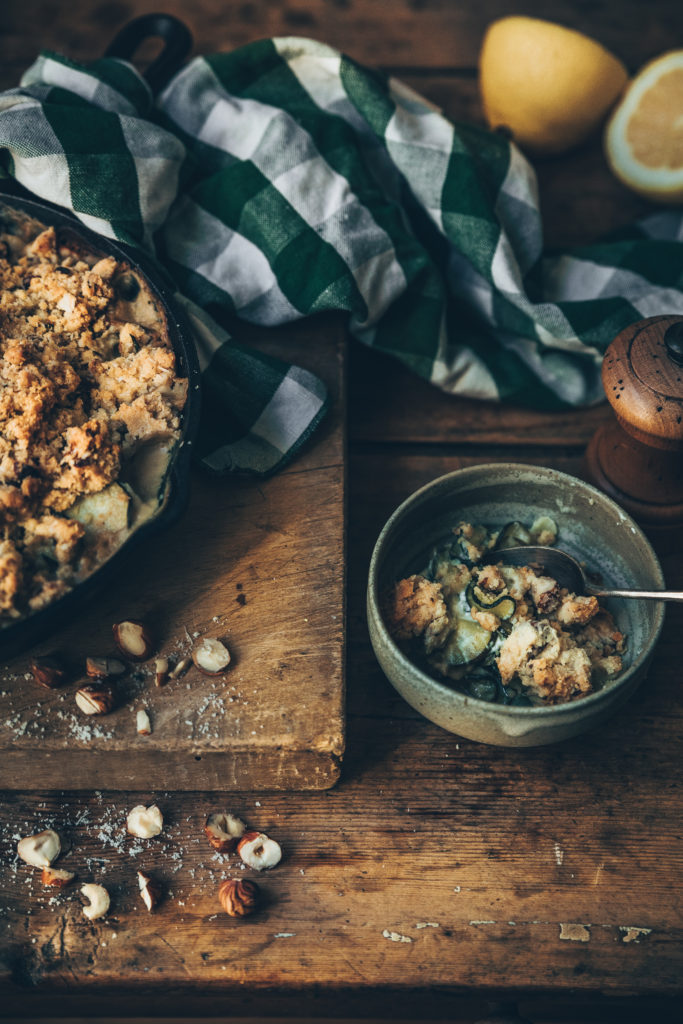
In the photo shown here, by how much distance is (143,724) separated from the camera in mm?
935

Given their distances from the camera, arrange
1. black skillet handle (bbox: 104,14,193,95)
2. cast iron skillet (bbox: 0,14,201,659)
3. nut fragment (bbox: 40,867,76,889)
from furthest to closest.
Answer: black skillet handle (bbox: 104,14,193,95)
nut fragment (bbox: 40,867,76,889)
cast iron skillet (bbox: 0,14,201,659)

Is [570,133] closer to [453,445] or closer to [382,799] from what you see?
[453,445]

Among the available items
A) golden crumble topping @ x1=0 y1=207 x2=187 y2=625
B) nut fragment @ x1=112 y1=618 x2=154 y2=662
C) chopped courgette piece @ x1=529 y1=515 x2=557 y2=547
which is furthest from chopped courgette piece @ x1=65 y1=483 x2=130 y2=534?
chopped courgette piece @ x1=529 y1=515 x2=557 y2=547

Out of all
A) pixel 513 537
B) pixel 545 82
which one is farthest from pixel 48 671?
pixel 545 82

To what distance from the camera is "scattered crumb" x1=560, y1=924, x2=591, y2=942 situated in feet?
3.11

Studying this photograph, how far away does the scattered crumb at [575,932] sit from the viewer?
0.95m

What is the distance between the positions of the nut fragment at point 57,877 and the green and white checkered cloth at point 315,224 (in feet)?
1.70

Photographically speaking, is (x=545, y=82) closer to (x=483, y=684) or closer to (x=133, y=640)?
(x=483, y=684)

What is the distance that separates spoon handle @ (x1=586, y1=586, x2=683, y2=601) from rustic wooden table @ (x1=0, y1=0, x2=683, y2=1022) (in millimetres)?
174

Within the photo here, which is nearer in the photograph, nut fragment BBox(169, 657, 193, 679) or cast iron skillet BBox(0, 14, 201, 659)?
cast iron skillet BBox(0, 14, 201, 659)

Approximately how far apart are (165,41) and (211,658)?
948mm

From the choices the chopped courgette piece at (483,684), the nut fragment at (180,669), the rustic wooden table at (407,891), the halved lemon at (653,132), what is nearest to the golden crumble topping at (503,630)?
the chopped courgette piece at (483,684)

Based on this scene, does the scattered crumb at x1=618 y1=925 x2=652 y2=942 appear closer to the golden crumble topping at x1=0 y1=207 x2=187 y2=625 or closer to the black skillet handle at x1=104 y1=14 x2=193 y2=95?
the golden crumble topping at x1=0 y1=207 x2=187 y2=625

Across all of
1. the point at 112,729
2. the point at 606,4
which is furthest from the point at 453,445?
the point at 606,4
